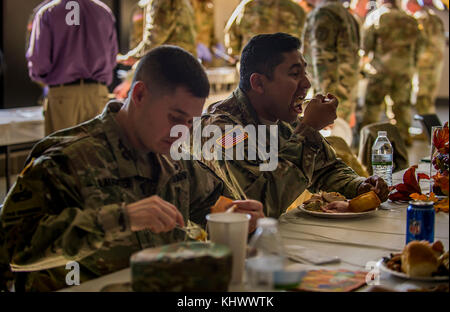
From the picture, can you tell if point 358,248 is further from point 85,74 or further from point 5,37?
point 5,37

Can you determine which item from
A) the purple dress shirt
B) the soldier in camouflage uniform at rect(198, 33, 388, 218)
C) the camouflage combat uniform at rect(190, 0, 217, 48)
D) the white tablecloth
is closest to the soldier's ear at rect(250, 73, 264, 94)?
the soldier in camouflage uniform at rect(198, 33, 388, 218)

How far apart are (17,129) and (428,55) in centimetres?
617

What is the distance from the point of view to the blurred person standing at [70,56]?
4516mm

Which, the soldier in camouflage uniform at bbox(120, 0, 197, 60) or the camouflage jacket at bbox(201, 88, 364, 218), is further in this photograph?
the soldier in camouflage uniform at bbox(120, 0, 197, 60)

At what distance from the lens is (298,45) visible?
99.5 inches

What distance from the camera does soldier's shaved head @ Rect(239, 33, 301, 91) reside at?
8.20 ft

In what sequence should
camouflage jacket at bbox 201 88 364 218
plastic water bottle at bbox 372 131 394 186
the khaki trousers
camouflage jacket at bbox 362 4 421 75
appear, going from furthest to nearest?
camouflage jacket at bbox 362 4 421 75 → the khaki trousers → plastic water bottle at bbox 372 131 394 186 → camouflage jacket at bbox 201 88 364 218

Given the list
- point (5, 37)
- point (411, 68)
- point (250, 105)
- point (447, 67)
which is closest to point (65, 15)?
point (250, 105)

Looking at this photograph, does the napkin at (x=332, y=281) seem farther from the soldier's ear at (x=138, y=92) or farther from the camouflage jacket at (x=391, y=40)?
the camouflage jacket at (x=391, y=40)

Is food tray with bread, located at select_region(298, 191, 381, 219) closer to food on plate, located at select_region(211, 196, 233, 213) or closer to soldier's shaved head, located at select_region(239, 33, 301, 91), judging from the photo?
food on plate, located at select_region(211, 196, 233, 213)

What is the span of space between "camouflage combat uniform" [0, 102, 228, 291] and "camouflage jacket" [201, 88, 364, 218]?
1.39 feet

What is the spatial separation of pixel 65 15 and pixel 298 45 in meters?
2.49

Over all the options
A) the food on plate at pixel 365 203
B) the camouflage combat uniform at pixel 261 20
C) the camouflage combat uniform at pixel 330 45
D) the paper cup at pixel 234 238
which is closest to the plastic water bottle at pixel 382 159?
the food on plate at pixel 365 203

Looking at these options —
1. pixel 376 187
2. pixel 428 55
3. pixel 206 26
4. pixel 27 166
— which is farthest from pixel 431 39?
pixel 27 166
